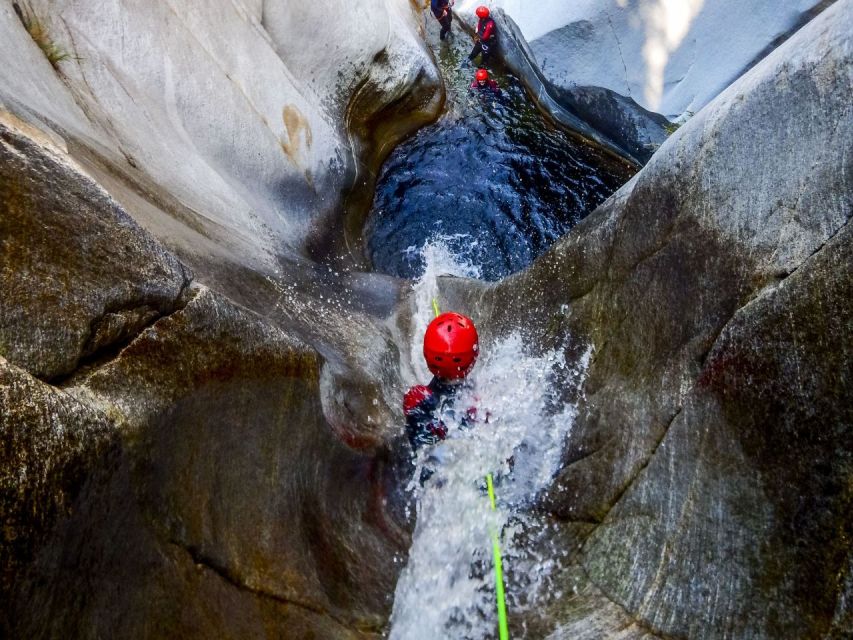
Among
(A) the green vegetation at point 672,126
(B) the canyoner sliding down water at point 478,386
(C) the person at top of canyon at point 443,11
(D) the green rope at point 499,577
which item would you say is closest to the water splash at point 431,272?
(B) the canyoner sliding down water at point 478,386

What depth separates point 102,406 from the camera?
2824 mm

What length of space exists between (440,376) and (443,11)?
10.7 metres

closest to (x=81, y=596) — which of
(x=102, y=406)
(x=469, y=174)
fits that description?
(x=102, y=406)

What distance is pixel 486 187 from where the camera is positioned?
9781mm

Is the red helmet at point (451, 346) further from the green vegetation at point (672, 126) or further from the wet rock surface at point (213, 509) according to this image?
the green vegetation at point (672, 126)

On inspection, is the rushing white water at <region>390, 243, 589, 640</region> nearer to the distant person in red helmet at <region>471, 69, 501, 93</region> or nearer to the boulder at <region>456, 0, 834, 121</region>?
the boulder at <region>456, 0, 834, 121</region>

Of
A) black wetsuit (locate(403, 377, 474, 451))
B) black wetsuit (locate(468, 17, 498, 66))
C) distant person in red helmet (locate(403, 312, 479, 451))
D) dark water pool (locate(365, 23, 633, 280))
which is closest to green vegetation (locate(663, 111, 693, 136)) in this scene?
dark water pool (locate(365, 23, 633, 280))

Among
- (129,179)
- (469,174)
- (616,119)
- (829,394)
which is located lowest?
(829,394)

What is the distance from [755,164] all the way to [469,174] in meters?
6.36

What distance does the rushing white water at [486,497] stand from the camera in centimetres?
443

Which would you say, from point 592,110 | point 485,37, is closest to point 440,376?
point 592,110

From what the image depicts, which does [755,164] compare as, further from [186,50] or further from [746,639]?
[186,50]

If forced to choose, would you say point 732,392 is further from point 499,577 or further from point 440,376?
point 440,376

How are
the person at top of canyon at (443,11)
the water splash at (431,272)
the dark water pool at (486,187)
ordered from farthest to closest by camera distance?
the person at top of canyon at (443,11) < the dark water pool at (486,187) < the water splash at (431,272)
